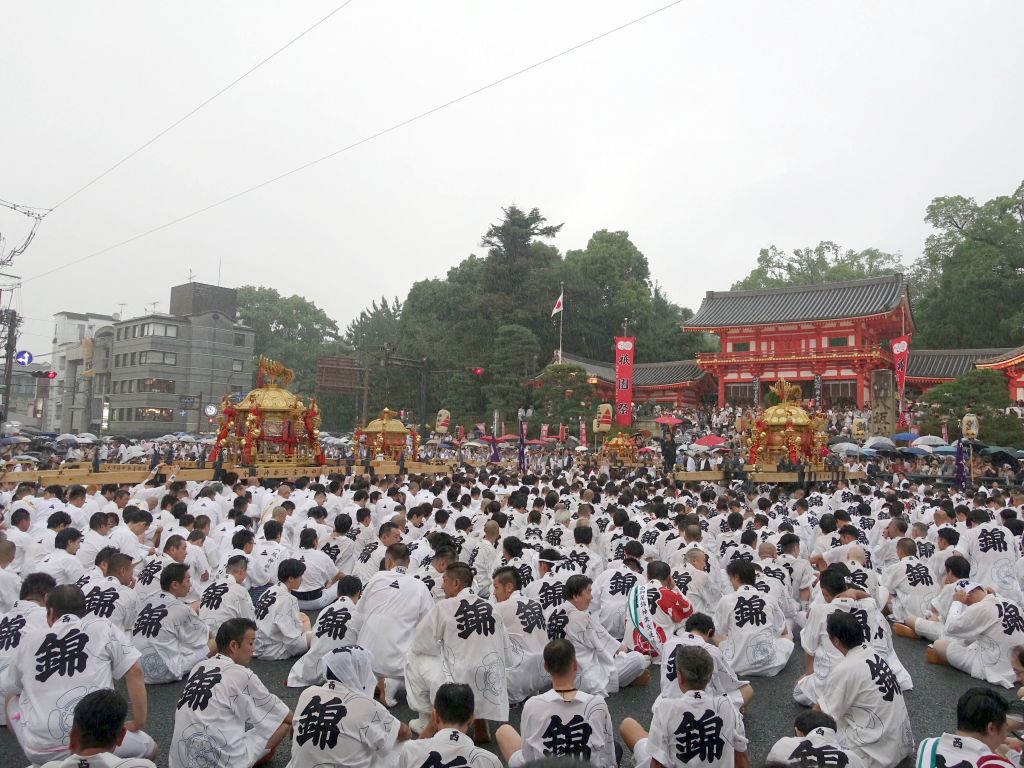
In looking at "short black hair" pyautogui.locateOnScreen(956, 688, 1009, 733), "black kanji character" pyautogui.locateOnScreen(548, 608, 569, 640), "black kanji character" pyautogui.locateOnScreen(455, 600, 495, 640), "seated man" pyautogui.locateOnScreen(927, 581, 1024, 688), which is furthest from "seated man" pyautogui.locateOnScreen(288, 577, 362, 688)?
"seated man" pyautogui.locateOnScreen(927, 581, 1024, 688)

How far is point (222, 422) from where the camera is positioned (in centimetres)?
1928

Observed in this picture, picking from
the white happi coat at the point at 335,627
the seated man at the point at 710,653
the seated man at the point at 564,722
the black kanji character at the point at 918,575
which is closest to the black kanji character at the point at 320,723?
the seated man at the point at 564,722

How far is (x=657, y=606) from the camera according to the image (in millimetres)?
6238

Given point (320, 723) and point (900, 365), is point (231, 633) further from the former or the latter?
point (900, 365)

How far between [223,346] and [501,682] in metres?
46.5

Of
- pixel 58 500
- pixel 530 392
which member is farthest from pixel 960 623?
pixel 530 392

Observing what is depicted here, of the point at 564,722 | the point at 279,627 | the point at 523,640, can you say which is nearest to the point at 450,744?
the point at 564,722

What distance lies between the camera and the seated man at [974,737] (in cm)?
314

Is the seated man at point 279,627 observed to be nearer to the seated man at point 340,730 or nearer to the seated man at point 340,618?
the seated man at point 340,618

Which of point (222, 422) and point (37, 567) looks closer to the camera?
point (37, 567)

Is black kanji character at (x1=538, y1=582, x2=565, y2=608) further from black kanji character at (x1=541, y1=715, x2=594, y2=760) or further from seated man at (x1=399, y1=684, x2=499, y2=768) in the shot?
seated man at (x1=399, y1=684, x2=499, y2=768)

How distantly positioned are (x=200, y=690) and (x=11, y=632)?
156 cm

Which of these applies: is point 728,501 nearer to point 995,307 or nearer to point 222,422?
point 222,422

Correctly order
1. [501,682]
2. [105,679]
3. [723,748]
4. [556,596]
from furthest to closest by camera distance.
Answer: [556,596], [501,682], [105,679], [723,748]
